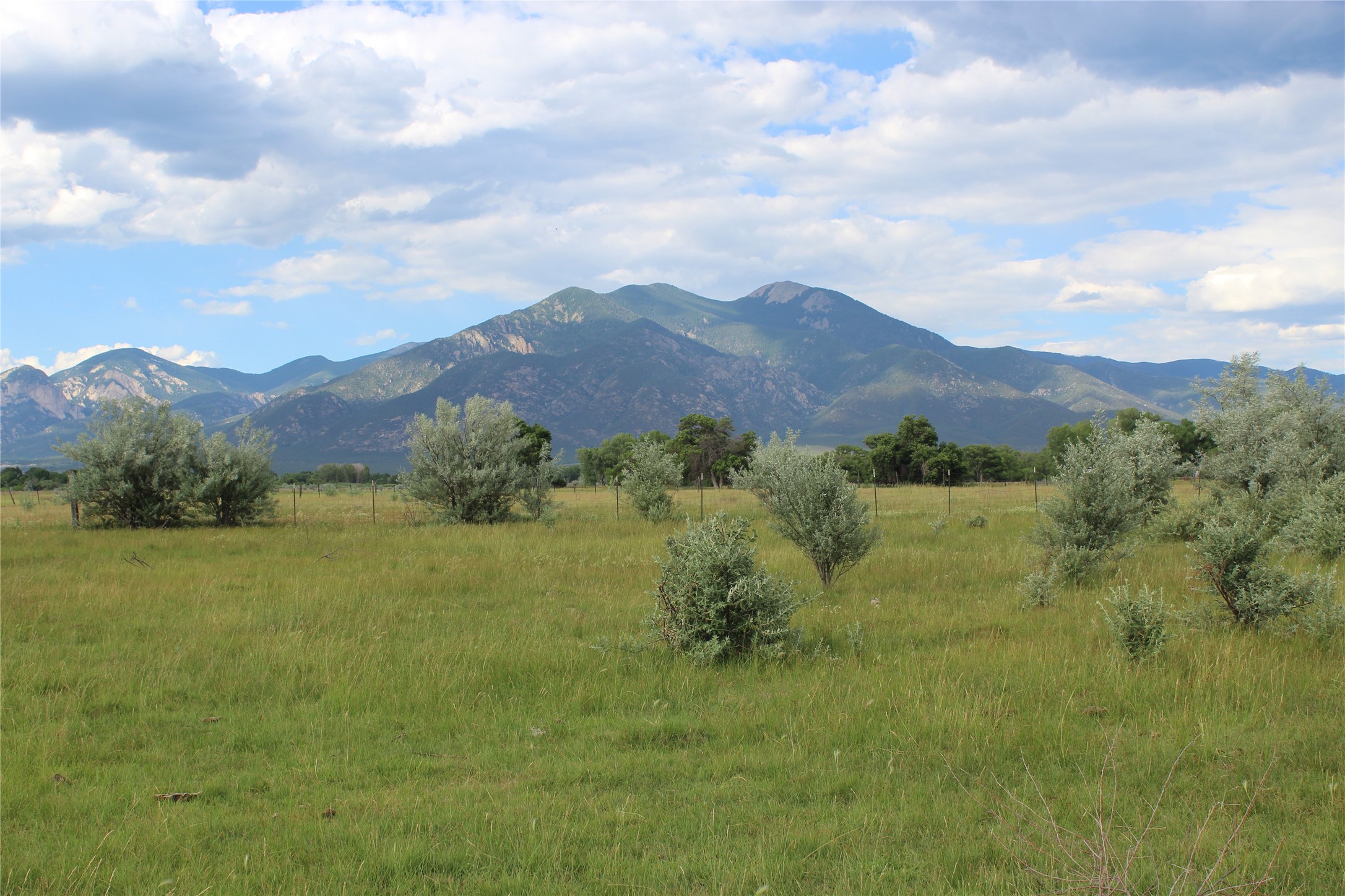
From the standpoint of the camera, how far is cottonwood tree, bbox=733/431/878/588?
12250mm

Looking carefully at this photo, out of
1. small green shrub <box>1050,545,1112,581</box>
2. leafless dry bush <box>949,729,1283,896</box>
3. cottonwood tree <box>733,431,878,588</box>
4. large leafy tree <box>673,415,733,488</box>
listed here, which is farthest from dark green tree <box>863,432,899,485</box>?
leafless dry bush <box>949,729,1283,896</box>

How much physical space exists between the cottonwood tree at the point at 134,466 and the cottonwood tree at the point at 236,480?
39 cm

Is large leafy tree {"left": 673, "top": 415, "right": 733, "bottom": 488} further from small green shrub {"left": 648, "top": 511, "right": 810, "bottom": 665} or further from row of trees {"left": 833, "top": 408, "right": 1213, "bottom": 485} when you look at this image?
small green shrub {"left": 648, "top": 511, "right": 810, "bottom": 665}

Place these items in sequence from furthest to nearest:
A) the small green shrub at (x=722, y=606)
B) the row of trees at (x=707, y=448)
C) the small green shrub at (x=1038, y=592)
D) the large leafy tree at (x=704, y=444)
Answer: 1. the large leafy tree at (x=704, y=444)
2. the row of trees at (x=707, y=448)
3. the small green shrub at (x=1038, y=592)
4. the small green shrub at (x=722, y=606)

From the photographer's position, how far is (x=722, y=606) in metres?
7.92

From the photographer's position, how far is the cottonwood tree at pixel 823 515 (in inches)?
482

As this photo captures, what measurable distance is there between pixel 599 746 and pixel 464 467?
774 inches

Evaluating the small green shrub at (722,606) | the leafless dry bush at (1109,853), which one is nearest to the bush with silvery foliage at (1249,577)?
the leafless dry bush at (1109,853)

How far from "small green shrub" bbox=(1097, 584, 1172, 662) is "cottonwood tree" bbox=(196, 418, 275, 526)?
72.1ft

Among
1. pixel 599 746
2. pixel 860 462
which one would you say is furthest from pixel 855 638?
pixel 860 462

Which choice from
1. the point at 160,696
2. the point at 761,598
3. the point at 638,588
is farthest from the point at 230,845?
the point at 638,588

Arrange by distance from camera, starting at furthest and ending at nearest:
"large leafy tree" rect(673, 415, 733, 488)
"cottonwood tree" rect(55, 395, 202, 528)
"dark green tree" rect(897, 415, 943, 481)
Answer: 1. "large leafy tree" rect(673, 415, 733, 488)
2. "dark green tree" rect(897, 415, 943, 481)
3. "cottonwood tree" rect(55, 395, 202, 528)

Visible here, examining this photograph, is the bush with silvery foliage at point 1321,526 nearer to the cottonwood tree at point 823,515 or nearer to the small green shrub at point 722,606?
the cottonwood tree at point 823,515

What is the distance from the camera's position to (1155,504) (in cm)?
1964
